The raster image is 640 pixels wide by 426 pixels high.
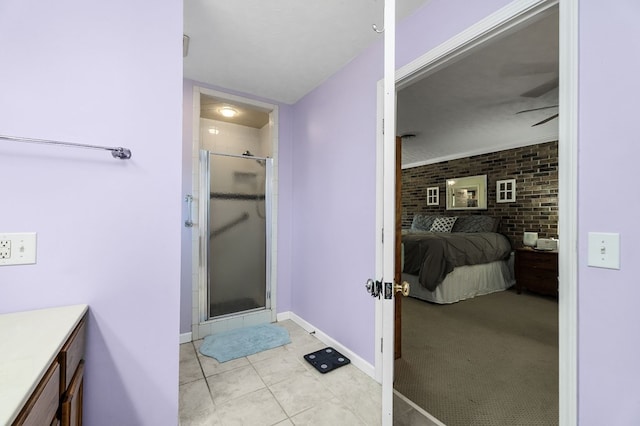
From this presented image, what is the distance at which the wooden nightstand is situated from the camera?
3.90 metres

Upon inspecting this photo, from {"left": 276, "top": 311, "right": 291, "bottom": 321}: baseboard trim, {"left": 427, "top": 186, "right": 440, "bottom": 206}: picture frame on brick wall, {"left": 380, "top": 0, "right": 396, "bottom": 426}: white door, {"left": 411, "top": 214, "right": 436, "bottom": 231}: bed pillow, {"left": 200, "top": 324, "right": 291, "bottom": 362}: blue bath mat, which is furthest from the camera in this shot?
{"left": 427, "top": 186, "right": 440, "bottom": 206}: picture frame on brick wall

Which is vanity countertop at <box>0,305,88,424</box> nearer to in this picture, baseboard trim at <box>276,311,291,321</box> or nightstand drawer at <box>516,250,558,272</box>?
baseboard trim at <box>276,311,291,321</box>

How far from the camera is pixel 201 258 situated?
2.69 meters

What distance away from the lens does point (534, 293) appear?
423 cm

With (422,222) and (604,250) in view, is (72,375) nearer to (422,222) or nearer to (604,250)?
(604,250)

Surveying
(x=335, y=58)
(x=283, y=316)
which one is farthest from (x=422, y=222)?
(x=335, y=58)

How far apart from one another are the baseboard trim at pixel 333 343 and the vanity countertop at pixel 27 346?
1792mm

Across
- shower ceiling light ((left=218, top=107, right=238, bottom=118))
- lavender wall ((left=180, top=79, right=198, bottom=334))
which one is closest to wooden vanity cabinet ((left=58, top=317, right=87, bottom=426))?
lavender wall ((left=180, top=79, right=198, bottom=334))

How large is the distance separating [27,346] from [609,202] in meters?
1.99

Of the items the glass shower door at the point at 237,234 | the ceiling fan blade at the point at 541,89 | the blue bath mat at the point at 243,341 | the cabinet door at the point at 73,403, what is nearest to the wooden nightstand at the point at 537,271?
the ceiling fan blade at the point at 541,89

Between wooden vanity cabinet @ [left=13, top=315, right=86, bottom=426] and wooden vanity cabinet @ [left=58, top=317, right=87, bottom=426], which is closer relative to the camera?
wooden vanity cabinet @ [left=13, top=315, right=86, bottom=426]

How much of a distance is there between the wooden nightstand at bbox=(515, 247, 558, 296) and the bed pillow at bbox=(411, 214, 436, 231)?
184 centimetres

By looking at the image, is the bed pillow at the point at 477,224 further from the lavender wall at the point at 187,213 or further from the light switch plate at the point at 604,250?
the lavender wall at the point at 187,213

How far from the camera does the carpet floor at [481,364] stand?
1678 millimetres
